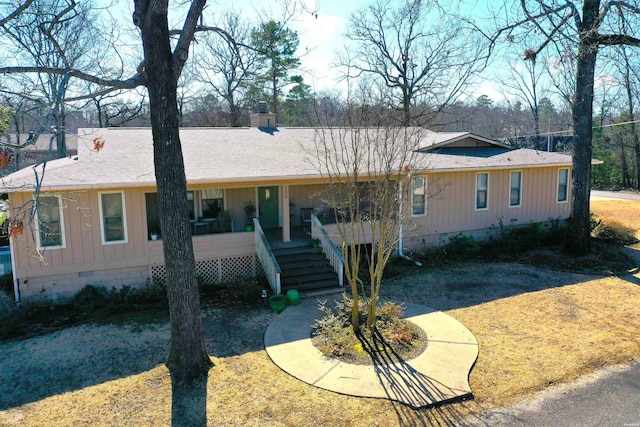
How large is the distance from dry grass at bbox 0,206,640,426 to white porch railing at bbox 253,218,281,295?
0.93 metres

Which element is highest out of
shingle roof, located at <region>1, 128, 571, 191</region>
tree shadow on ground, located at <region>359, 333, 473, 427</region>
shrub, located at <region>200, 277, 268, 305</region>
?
shingle roof, located at <region>1, 128, 571, 191</region>

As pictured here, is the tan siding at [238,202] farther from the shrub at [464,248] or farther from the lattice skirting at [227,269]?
the shrub at [464,248]

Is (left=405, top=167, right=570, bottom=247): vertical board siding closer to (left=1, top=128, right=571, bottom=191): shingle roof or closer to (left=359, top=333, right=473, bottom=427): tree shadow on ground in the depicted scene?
(left=1, top=128, right=571, bottom=191): shingle roof

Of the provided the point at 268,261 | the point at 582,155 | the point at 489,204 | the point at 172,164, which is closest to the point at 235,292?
the point at 268,261

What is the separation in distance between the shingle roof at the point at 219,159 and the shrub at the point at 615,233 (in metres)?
2.81

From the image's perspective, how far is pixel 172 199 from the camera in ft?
22.7

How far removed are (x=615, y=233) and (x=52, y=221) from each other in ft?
58.8

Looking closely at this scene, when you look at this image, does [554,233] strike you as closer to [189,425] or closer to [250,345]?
[250,345]

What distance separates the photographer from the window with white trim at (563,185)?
1691 cm

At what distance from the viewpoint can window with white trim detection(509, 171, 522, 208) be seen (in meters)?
15.8

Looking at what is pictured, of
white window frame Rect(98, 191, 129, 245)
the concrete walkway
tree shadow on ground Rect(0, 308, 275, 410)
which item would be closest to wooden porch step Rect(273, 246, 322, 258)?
tree shadow on ground Rect(0, 308, 275, 410)

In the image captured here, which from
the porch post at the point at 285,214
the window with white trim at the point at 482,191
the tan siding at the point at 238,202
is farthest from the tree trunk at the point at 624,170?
the porch post at the point at 285,214

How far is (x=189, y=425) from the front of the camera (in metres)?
5.84

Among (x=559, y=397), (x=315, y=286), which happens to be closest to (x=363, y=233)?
(x=315, y=286)
